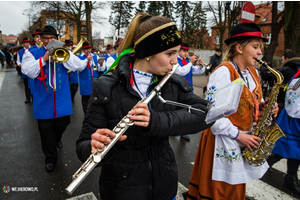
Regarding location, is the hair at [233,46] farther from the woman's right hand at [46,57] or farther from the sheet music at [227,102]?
the woman's right hand at [46,57]

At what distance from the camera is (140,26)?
1.47 metres

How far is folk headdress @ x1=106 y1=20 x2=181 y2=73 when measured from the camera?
→ 140 cm

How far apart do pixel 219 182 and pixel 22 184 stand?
2.77m

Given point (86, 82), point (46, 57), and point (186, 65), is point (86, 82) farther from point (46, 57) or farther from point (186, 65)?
point (186, 65)

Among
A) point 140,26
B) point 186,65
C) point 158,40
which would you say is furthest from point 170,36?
point 186,65

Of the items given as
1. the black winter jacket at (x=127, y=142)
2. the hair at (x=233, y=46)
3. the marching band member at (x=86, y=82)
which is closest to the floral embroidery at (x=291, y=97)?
the hair at (x=233, y=46)

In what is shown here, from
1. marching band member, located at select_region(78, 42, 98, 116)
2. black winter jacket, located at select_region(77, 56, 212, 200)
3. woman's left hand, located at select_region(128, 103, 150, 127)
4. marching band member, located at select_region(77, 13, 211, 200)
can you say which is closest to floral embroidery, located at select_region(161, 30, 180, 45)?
marching band member, located at select_region(77, 13, 211, 200)

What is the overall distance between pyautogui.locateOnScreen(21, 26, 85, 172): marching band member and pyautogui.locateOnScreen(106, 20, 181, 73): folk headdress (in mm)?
2432

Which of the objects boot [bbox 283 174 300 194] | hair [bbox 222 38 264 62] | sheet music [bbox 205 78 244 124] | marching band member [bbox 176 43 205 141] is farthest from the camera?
marching band member [bbox 176 43 205 141]

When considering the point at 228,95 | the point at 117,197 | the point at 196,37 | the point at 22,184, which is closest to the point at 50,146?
the point at 22,184

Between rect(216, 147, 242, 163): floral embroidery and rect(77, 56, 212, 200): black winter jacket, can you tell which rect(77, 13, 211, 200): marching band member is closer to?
rect(77, 56, 212, 200): black winter jacket

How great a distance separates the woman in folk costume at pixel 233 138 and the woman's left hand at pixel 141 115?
1013 mm

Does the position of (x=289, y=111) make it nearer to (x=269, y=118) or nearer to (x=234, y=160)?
(x=269, y=118)

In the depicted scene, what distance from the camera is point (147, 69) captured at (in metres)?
1.55
